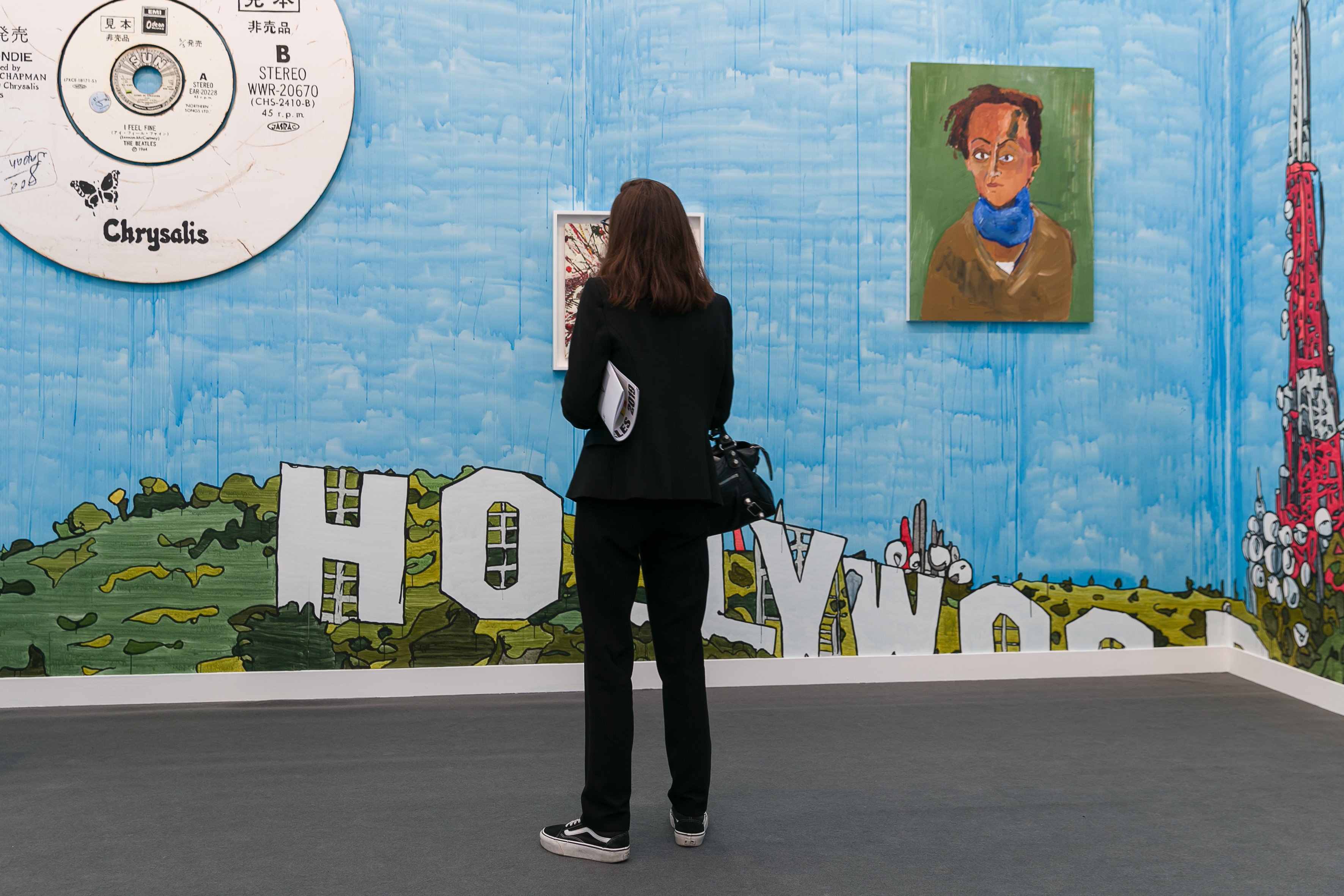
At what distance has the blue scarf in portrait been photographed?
3.44 meters

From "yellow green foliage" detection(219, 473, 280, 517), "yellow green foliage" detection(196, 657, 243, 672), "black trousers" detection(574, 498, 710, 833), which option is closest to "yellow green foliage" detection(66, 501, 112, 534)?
"yellow green foliage" detection(219, 473, 280, 517)

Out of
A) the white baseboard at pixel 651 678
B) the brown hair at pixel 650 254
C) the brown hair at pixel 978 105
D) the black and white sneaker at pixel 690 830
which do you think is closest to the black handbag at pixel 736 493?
the brown hair at pixel 650 254

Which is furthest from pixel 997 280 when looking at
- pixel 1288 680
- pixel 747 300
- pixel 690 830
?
pixel 690 830

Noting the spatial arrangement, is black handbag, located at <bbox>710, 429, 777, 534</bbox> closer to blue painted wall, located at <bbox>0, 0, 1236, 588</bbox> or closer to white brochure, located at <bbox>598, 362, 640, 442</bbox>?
white brochure, located at <bbox>598, 362, 640, 442</bbox>

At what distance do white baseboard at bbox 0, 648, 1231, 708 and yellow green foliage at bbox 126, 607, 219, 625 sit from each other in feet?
0.60

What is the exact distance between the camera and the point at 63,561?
3105 millimetres

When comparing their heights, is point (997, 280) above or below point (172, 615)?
above

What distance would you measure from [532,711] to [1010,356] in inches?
84.8

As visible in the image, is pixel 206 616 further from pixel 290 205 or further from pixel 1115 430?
pixel 1115 430

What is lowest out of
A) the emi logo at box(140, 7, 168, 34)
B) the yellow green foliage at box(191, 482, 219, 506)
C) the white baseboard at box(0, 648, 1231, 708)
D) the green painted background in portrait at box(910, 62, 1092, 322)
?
the white baseboard at box(0, 648, 1231, 708)

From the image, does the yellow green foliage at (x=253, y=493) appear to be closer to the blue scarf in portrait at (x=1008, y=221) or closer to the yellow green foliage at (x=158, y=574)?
the yellow green foliage at (x=158, y=574)

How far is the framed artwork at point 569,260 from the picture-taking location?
10.7ft

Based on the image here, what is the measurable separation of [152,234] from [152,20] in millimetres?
707

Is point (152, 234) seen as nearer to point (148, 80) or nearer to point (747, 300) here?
point (148, 80)
